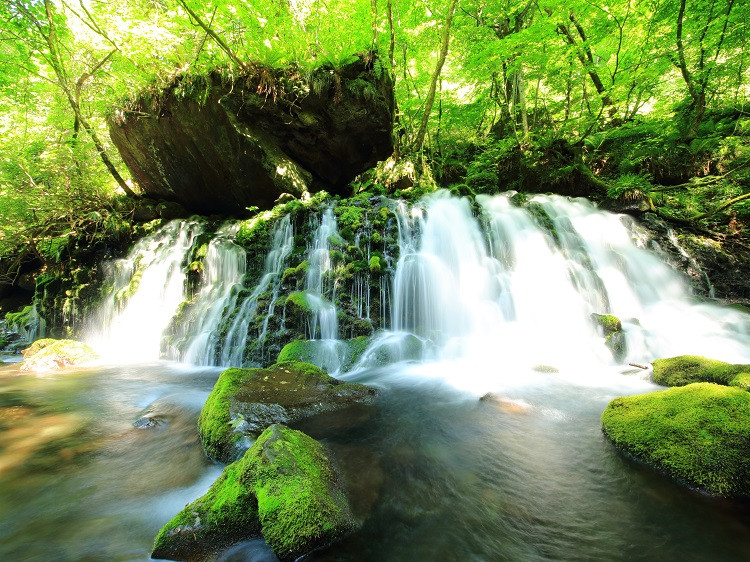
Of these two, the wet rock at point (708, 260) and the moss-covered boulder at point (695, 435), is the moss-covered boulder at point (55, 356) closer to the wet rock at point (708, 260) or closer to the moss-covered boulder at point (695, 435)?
the moss-covered boulder at point (695, 435)

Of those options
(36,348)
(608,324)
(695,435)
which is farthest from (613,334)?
(36,348)

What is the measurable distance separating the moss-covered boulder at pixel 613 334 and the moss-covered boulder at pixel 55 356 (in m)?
11.3

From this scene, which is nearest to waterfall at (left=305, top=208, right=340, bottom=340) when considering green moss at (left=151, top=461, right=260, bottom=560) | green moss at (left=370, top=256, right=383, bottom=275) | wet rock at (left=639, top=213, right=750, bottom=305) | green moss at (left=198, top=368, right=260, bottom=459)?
green moss at (left=370, top=256, right=383, bottom=275)

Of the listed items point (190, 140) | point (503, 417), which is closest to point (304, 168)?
point (190, 140)

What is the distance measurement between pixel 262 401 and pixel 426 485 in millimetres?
1918

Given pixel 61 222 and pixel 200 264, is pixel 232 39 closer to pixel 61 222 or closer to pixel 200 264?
pixel 200 264

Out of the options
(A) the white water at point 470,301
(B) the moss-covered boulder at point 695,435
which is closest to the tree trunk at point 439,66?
(A) the white water at point 470,301

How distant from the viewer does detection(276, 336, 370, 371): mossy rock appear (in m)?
5.91

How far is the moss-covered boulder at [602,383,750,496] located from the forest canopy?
28.8 feet

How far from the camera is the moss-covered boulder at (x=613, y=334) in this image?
18.7 feet

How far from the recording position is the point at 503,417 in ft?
12.4

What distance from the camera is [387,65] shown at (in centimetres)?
1001

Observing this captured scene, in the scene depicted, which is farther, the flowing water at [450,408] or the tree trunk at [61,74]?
the tree trunk at [61,74]

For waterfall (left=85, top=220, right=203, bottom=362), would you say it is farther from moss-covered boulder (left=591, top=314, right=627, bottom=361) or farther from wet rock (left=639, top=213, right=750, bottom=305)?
wet rock (left=639, top=213, right=750, bottom=305)
